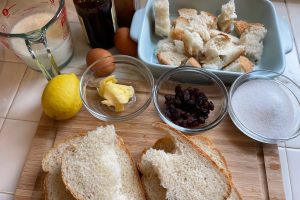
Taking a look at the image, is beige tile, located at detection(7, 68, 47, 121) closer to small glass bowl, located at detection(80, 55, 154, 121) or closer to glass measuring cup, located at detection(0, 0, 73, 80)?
glass measuring cup, located at detection(0, 0, 73, 80)

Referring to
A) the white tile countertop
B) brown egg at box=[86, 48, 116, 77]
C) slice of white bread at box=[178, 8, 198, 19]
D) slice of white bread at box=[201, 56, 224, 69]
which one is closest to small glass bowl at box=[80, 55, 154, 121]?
brown egg at box=[86, 48, 116, 77]

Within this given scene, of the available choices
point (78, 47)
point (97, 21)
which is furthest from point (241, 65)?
point (78, 47)

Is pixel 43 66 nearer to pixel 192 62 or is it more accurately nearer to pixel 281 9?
pixel 192 62

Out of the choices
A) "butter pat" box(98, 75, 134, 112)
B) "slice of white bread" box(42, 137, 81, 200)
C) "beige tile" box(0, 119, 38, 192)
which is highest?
"butter pat" box(98, 75, 134, 112)

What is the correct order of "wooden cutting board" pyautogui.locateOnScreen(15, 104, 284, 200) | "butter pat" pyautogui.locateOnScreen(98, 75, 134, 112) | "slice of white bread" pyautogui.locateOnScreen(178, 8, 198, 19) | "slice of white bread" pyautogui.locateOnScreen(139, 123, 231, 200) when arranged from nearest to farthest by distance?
1. "slice of white bread" pyautogui.locateOnScreen(139, 123, 231, 200)
2. "wooden cutting board" pyautogui.locateOnScreen(15, 104, 284, 200)
3. "butter pat" pyautogui.locateOnScreen(98, 75, 134, 112)
4. "slice of white bread" pyautogui.locateOnScreen(178, 8, 198, 19)

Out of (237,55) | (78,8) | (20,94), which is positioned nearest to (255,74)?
(237,55)

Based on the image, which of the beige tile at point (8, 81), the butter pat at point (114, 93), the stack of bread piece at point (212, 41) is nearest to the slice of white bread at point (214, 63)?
the stack of bread piece at point (212, 41)

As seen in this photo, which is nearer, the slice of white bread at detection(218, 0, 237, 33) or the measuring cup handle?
the measuring cup handle

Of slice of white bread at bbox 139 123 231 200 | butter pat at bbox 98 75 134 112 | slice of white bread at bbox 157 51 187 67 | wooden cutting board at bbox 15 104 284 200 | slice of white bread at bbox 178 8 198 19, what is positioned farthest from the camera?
slice of white bread at bbox 178 8 198 19

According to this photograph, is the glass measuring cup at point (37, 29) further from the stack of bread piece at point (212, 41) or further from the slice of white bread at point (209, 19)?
the slice of white bread at point (209, 19)
